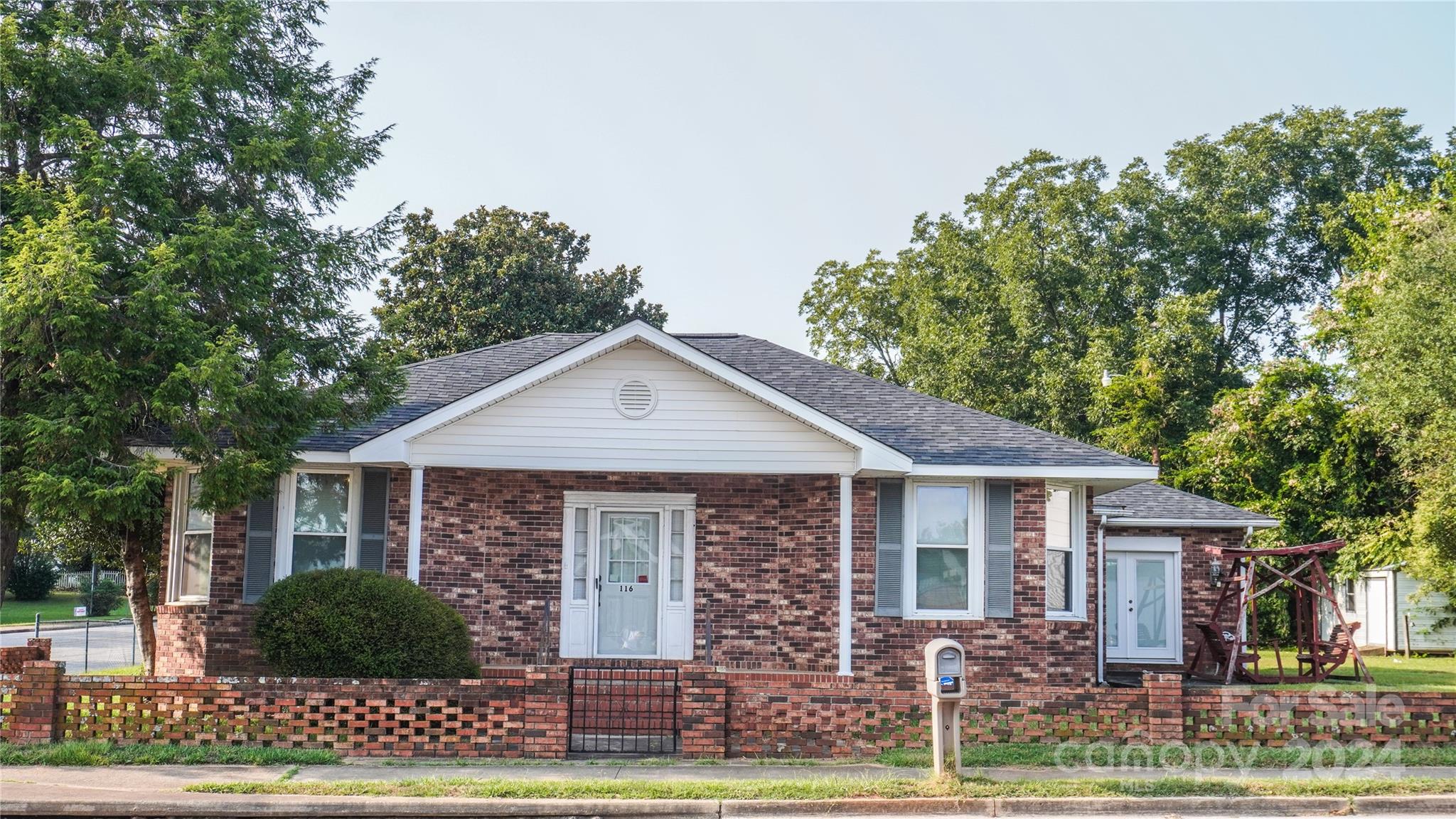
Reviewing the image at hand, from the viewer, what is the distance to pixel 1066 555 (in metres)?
16.7

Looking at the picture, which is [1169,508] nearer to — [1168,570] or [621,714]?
[1168,570]

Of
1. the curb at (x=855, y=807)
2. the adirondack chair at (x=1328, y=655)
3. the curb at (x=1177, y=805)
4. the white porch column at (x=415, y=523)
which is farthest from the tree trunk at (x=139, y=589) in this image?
the adirondack chair at (x=1328, y=655)

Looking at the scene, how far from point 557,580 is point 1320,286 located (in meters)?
34.7

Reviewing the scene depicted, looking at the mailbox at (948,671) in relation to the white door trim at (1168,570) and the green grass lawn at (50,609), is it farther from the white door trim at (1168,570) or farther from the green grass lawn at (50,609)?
the green grass lawn at (50,609)

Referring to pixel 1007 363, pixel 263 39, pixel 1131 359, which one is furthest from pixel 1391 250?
pixel 263 39

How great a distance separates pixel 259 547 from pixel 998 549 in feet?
30.2

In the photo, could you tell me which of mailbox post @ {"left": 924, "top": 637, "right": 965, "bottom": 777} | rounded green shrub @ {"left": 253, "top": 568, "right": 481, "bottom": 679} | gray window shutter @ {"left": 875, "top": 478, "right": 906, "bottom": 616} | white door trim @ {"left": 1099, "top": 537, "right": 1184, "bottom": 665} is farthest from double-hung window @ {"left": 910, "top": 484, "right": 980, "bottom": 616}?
rounded green shrub @ {"left": 253, "top": 568, "right": 481, "bottom": 679}

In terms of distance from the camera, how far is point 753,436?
49.8 ft

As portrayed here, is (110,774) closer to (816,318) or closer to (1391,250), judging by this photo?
(1391,250)

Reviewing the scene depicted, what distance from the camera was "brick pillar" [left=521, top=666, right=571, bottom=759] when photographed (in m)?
11.2

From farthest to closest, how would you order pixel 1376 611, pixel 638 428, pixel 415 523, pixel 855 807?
pixel 1376 611 → pixel 638 428 → pixel 415 523 → pixel 855 807

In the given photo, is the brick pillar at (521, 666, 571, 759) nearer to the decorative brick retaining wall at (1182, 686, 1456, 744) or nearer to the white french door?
the decorative brick retaining wall at (1182, 686, 1456, 744)

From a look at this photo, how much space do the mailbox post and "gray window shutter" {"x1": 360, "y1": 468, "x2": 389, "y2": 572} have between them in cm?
794

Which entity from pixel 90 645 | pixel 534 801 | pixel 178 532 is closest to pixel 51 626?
pixel 90 645
